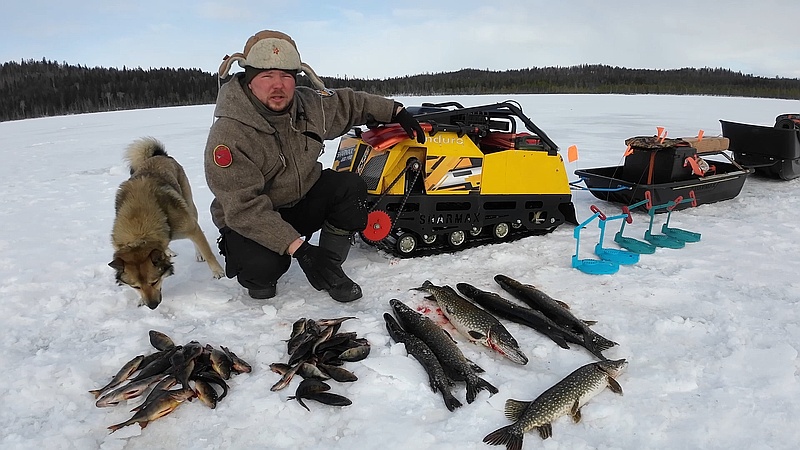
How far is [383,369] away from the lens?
8.45 feet

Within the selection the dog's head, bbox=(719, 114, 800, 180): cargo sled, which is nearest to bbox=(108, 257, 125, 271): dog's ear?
the dog's head

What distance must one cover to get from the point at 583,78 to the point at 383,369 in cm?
5921

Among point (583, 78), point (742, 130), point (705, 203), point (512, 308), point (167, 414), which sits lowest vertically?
point (167, 414)

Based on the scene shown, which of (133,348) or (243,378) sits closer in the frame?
(243,378)

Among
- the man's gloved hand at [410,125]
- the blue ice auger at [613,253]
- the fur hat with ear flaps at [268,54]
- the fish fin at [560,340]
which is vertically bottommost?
the fish fin at [560,340]

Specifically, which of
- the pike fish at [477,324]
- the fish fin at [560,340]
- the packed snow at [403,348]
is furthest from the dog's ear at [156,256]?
the fish fin at [560,340]

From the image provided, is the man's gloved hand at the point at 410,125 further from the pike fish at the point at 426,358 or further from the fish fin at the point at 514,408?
the fish fin at the point at 514,408

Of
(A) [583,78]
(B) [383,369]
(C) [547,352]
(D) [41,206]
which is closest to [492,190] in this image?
(C) [547,352]

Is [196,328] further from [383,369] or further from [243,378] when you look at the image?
[383,369]

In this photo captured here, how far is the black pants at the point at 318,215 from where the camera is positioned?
3.36 meters

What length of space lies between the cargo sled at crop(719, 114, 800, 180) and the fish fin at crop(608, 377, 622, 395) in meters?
5.37

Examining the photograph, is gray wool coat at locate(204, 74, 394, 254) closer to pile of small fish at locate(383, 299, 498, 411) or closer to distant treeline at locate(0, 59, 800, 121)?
pile of small fish at locate(383, 299, 498, 411)

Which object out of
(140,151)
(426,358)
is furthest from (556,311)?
(140,151)

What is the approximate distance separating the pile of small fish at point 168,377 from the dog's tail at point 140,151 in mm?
1905
